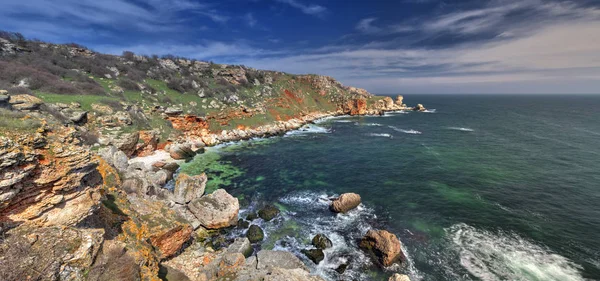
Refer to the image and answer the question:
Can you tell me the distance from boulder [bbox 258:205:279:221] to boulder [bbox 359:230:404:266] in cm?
966

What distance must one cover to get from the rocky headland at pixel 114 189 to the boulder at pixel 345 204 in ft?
0.44

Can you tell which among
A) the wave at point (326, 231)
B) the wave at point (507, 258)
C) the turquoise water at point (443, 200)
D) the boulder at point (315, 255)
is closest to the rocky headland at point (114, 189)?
the boulder at point (315, 255)

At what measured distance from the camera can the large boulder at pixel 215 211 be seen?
22.1 m

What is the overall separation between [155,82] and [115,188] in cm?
6243

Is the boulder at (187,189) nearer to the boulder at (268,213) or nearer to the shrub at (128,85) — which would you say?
the boulder at (268,213)

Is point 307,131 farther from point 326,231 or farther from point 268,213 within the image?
point 326,231

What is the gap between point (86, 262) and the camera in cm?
843

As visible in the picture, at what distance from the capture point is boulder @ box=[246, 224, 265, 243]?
20.8 m

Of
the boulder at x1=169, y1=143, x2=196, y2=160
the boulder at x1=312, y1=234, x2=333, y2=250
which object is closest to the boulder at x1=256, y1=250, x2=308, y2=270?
the boulder at x1=312, y1=234, x2=333, y2=250

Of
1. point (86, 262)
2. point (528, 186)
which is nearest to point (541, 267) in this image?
point (528, 186)

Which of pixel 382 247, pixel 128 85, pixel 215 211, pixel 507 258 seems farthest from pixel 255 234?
pixel 128 85

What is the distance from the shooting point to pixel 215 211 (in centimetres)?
2259

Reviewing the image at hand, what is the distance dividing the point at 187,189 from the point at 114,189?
11.2 m

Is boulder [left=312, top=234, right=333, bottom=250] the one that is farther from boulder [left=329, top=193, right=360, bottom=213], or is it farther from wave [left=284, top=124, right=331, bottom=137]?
wave [left=284, top=124, right=331, bottom=137]
